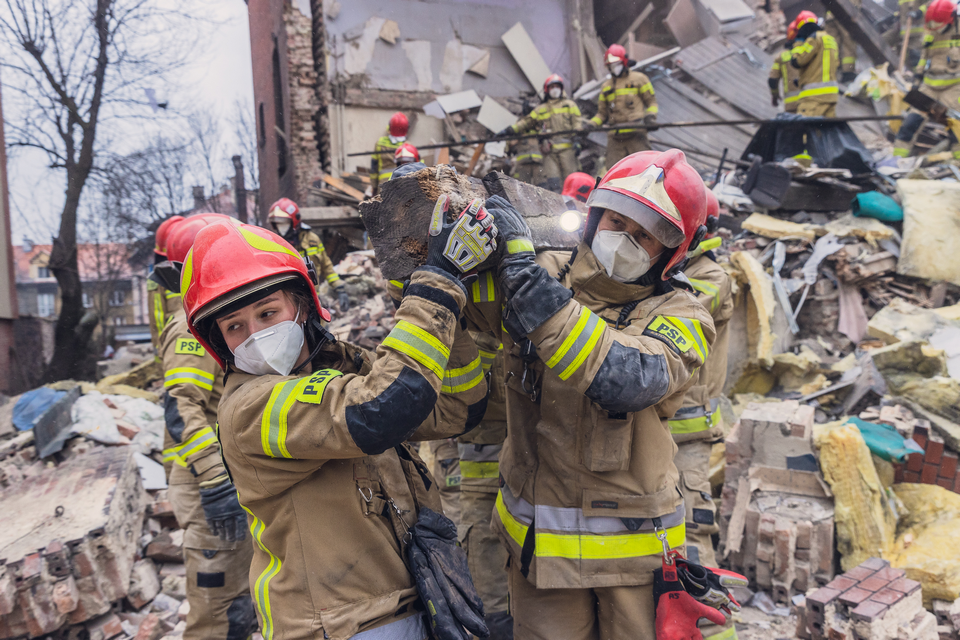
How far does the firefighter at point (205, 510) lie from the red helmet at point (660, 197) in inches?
82.0

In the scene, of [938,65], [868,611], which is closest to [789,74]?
[938,65]

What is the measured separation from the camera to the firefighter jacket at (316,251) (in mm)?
7289

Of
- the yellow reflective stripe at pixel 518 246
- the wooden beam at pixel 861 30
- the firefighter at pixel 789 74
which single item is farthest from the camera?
the wooden beam at pixel 861 30

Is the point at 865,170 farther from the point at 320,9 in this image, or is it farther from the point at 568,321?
the point at 320,9

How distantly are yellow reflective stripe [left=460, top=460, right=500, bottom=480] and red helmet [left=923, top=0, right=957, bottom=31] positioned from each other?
11.6 meters

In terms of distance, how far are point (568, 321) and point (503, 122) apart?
13416mm

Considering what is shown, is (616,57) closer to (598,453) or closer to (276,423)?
(598,453)

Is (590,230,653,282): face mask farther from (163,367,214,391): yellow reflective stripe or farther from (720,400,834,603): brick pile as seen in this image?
(720,400,834,603): brick pile

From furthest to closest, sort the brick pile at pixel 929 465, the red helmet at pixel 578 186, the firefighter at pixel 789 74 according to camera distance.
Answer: the firefighter at pixel 789 74, the red helmet at pixel 578 186, the brick pile at pixel 929 465

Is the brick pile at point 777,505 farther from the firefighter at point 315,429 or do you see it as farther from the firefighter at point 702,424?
the firefighter at point 315,429

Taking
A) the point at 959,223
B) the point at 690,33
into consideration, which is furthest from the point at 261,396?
the point at 690,33

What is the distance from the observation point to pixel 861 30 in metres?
14.6

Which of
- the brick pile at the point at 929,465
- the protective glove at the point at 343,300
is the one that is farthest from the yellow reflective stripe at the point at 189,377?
the protective glove at the point at 343,300

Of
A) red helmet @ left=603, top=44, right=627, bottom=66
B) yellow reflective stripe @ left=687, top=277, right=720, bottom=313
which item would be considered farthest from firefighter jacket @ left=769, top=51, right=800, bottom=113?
yellow reflective stripe @ left=687, top=277, right=720, bottom=313
